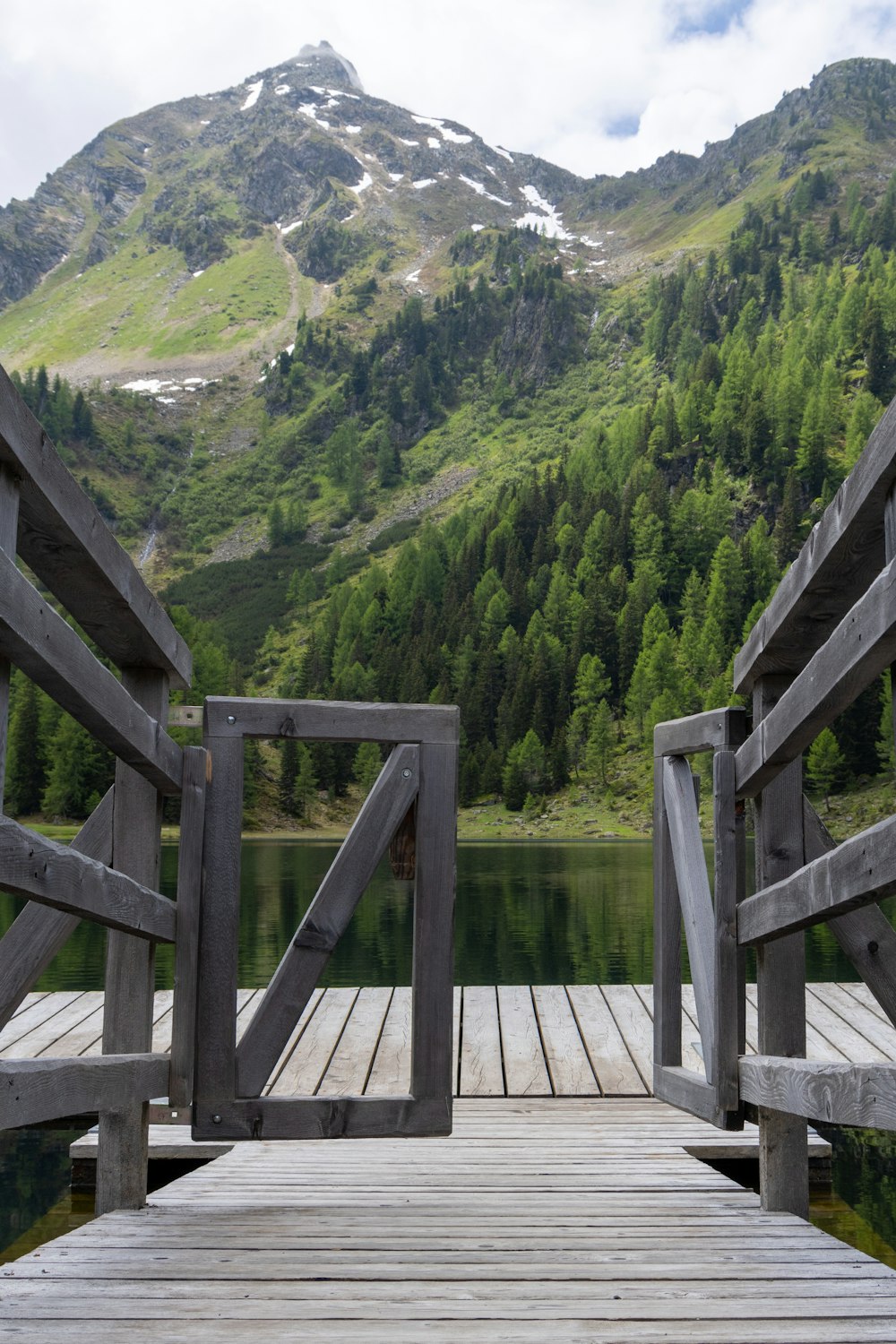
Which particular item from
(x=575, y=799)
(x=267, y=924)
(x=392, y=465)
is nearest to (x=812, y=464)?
→ (x=575, y=799)

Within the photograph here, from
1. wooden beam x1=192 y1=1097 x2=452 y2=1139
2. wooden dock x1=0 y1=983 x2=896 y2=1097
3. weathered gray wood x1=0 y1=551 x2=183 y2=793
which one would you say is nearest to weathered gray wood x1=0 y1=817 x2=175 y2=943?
weathered gray wood x1=0 y1=551 x2=183 y2=793

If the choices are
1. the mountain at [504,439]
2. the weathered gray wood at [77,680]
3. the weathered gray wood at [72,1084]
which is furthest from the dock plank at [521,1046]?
the mountain at [504,439]

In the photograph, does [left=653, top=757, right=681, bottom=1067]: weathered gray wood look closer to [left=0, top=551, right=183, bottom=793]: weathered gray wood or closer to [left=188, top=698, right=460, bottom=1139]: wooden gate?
[left=188, top=698, right=460, bottom=1139]: wooden gate

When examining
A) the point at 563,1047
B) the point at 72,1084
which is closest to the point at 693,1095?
the point at 72,1084

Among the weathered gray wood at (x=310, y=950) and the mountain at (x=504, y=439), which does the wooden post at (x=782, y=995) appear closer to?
the weathered gray wood at (x=310, y=950)

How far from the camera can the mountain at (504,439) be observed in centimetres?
6612

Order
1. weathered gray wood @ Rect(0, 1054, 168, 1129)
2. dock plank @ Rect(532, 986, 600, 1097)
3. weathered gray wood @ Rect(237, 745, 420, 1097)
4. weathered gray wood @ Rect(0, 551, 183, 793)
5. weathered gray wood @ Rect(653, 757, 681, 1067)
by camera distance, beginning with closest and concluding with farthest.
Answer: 1. weathered gray wood @ Rect(0, 551, 183, 793)
2. weathered gray wood @ Rect(0, 1054, 168, 1129)
3. weathered gray wood @ Rect(237, 745, 420, 1097)
4. weathered gray wood @ Rect(653, 757, 681, 1067)
5. dock plank @ Rect(532, 986, 600, 1097)

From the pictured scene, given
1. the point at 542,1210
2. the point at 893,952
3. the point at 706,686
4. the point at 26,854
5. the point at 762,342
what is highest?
the point at 762,342

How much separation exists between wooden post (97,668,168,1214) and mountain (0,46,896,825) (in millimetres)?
48950

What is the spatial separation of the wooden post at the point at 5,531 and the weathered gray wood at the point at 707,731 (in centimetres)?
183

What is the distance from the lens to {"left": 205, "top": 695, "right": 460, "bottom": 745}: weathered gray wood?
3.16 metres

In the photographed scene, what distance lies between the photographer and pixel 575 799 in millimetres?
57125

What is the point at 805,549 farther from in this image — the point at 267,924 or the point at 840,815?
the point at 840,815

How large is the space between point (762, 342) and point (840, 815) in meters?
48.1
